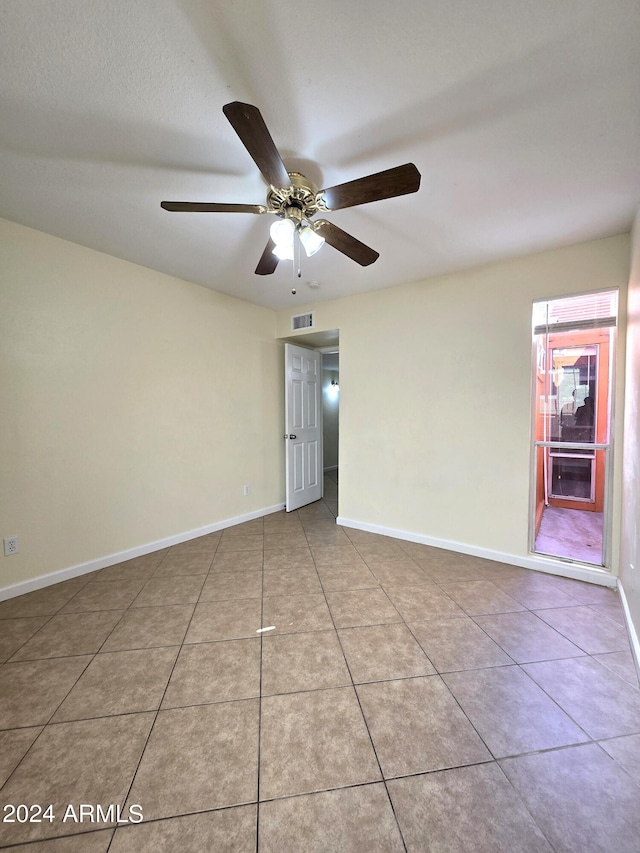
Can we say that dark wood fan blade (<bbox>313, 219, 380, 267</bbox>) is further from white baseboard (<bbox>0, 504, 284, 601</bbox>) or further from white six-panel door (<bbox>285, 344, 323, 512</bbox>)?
white baseboard (<bbox>0, 504, 284, 601</bbox>)

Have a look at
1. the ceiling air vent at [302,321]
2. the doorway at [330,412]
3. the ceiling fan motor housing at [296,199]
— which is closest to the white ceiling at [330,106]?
the ceiling fan motor housing at [296,199]

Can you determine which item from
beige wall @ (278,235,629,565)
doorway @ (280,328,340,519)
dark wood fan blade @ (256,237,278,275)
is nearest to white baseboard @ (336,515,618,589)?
beige wall @ (278,235,629,565)

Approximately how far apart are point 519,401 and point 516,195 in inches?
57.9

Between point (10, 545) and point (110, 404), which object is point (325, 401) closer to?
point (110, 404)

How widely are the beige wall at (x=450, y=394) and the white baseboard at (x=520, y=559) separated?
2.1 inches

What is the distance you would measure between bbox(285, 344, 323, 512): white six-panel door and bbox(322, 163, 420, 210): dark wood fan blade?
253 cm

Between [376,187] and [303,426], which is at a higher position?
[376,187]

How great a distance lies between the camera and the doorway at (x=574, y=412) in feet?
7.95

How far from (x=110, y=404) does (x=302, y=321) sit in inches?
87.5

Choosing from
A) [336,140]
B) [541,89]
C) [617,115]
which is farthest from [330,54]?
[617,115]

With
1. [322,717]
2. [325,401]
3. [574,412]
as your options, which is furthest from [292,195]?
[325,401]

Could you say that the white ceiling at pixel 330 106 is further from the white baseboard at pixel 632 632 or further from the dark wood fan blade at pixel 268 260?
the white baseboard at pixel 632 632

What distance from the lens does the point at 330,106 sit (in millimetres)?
1293

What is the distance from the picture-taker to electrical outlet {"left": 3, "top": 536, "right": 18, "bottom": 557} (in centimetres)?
220
